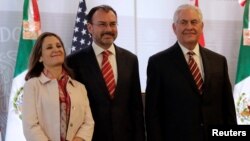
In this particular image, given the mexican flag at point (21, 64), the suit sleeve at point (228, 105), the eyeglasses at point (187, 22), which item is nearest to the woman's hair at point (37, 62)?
the eyeglasses at point (187, 22)

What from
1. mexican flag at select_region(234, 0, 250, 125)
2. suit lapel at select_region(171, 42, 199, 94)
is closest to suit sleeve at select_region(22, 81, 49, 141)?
suit lapel at select_region(171, 42, 199, 94)

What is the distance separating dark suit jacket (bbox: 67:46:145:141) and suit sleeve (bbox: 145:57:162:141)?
8 centimetres

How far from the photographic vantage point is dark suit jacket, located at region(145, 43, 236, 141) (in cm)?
270

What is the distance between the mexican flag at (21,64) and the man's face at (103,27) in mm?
1485

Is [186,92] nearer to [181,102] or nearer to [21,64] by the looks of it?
[181,102]

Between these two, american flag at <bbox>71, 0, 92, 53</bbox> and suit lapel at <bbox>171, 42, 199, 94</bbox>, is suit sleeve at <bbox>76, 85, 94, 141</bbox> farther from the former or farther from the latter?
american flag at <bbox>71, 0, 92, 53</bbox>

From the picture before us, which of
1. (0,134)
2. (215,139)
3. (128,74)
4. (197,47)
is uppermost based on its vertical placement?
(197,47)

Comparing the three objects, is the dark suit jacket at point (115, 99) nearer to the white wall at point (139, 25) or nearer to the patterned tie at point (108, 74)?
the patterned tie at point (108, 74)

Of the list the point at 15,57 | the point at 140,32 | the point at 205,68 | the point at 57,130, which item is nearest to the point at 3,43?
the point at 15,57

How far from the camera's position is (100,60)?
2.82 metres

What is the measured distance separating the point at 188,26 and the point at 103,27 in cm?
60

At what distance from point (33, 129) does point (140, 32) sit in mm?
2757

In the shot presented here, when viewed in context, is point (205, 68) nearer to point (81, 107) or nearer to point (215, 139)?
point (215, 139)

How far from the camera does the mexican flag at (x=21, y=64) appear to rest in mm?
4066
